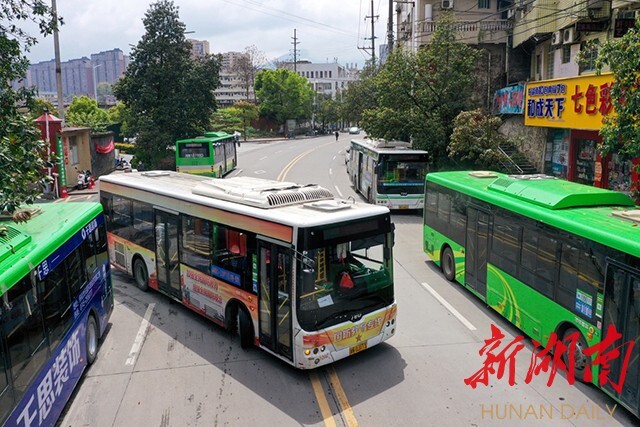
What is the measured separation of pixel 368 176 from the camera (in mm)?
25094

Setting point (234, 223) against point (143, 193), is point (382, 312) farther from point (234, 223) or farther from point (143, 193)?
point (143, 193)

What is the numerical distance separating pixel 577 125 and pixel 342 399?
1498 cm

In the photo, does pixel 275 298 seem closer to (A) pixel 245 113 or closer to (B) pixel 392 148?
(B) pixel 392 148

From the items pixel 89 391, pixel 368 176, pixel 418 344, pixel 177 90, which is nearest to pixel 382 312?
pixel 418 344

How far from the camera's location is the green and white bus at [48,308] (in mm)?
6066

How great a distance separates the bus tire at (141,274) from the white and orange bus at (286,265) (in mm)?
1548

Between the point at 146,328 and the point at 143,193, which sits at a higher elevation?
the point at 143,193

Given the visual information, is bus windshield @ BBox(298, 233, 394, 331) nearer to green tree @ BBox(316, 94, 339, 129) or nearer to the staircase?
the staircase

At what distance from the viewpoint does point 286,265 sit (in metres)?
8.37

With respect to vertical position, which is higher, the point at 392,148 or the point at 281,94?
the point at 281,94

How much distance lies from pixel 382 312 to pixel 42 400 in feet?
15.8

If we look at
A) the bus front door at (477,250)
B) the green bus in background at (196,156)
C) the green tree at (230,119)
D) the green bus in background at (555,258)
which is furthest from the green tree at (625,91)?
the green tree at (230,119)

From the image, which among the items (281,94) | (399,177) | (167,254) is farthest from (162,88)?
(281,94)

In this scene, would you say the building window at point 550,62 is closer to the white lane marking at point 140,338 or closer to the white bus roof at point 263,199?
the white bus roof at point 263,199
